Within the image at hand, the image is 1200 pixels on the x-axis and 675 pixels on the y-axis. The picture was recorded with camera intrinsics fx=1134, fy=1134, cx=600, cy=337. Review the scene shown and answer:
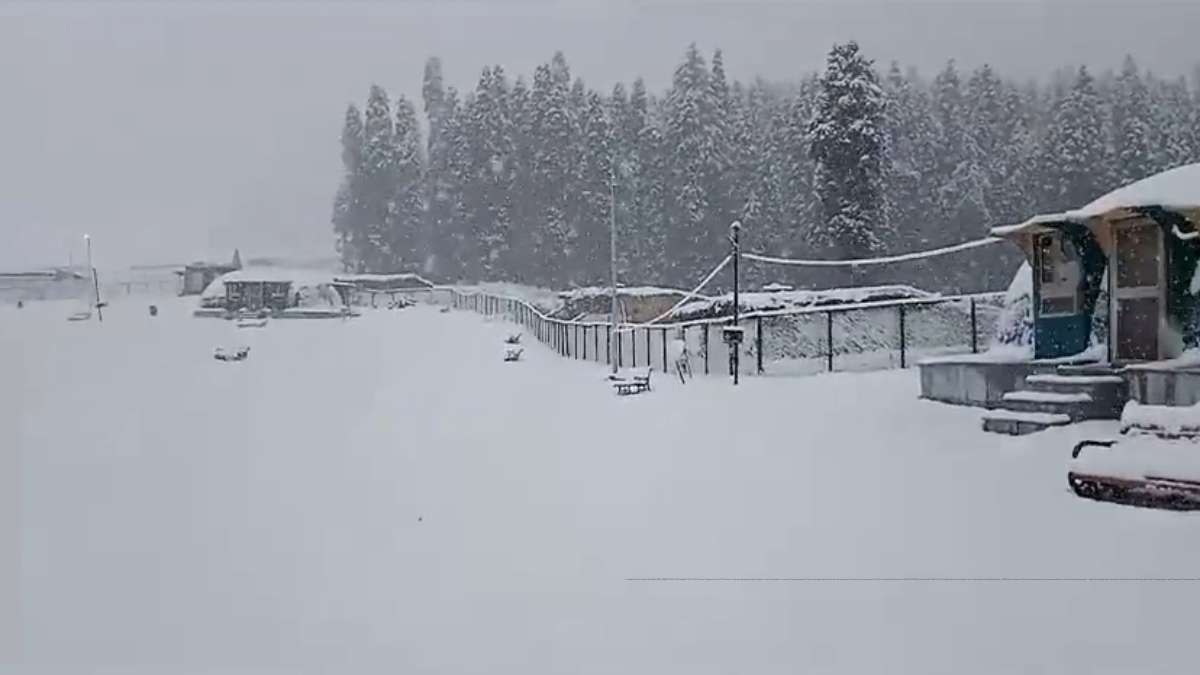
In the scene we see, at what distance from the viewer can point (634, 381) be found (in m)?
2.76

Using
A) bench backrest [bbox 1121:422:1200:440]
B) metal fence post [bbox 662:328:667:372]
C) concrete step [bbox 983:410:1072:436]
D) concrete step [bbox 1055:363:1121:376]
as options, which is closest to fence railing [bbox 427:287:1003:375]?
metal fence post [bbox 662:328:667:372]

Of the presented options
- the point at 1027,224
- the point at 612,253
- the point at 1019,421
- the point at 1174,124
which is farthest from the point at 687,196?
the point at 1174,124

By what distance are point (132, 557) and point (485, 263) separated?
3.53ft

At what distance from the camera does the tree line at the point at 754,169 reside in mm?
2691

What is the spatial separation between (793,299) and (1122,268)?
39.1 inches

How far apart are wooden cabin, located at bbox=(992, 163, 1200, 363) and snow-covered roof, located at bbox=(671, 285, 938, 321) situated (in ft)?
1.08

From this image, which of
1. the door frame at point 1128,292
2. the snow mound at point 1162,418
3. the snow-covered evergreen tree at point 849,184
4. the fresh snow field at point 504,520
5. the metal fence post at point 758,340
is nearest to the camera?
the fresh snow field at point 504,520

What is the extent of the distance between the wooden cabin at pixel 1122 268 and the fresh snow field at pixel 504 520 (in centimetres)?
44

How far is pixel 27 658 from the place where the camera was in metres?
2.62

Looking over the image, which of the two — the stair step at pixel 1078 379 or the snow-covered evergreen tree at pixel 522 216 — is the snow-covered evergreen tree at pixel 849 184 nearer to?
the stair step at pixel 1078 379

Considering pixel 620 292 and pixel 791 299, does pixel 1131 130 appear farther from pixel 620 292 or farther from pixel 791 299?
pixel 620 292

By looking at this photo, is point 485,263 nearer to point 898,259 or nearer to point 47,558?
point 898,259

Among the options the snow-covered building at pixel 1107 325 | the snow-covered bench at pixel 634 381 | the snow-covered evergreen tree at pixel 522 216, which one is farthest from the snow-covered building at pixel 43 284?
the snow-covered building at pixel 1107 325

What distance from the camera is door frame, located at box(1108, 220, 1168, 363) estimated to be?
9.43 ft
